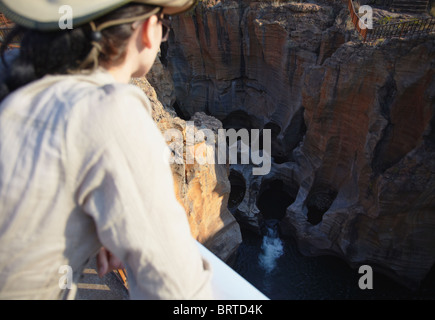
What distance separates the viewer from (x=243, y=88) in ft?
52.4

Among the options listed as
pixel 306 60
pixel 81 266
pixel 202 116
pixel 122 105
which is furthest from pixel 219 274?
pixel 306 60

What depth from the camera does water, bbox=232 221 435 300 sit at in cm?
859

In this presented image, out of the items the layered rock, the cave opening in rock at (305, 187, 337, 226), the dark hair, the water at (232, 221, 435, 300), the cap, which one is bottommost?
the water at (232, 221, 435, 300)

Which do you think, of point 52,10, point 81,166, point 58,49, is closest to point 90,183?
point 81,166

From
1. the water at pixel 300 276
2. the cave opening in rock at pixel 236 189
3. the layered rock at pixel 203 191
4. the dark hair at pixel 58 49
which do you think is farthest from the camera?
the cave opening in rock at pixel 236 189

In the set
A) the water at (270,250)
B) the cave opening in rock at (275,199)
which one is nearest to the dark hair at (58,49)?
the water at (270,250)

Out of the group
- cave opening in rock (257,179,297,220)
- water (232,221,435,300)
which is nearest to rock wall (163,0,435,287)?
cave opening in rock (257,179,297,220)

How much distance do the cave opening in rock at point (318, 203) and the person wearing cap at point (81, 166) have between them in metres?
9.93

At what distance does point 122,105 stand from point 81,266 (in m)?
0.63

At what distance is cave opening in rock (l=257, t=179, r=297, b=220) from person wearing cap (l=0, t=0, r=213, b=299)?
1105cm

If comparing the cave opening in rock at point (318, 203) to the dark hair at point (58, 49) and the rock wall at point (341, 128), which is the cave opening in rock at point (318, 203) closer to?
the rock wall at point (341, 128)

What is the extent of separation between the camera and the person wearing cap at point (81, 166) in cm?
78

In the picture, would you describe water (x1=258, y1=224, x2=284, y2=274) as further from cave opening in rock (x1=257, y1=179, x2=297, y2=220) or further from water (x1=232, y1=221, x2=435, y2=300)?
cave opening in rock (x1=257, y1=179, x2=297, y2=220)

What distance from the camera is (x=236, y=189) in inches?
474
